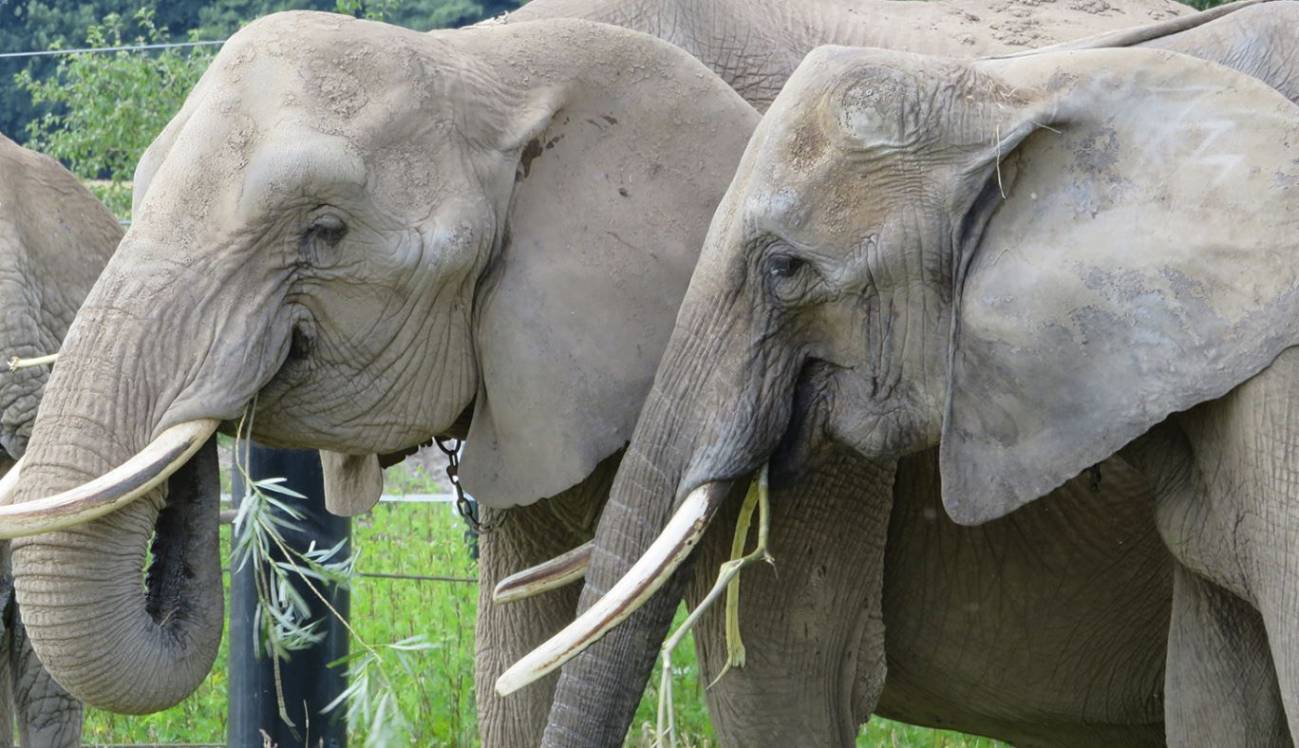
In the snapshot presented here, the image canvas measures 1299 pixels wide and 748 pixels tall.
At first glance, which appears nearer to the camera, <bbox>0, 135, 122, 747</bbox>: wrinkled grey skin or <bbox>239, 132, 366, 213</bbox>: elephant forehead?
<bbox>239, 132, 366, 213</bbox>: elephant forehead

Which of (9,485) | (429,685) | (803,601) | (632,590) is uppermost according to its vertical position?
(632,590)

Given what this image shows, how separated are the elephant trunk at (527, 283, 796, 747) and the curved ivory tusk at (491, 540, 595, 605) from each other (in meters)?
0.09

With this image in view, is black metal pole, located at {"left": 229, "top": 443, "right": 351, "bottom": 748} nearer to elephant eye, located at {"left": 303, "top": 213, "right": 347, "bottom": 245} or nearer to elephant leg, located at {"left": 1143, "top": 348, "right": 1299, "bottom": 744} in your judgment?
elephant eye, located at {"left": 303, "top": 213, "right": 347, "bottom": 245}

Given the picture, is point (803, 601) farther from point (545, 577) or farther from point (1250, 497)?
point (1250, 497)

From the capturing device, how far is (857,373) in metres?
3.23

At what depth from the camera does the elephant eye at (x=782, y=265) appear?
3180mm

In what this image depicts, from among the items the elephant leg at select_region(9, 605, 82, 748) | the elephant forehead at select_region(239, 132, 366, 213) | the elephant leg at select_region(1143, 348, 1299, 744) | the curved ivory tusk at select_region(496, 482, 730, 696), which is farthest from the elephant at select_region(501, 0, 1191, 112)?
the elephant leg at select_region(9, 605, 82, 748)

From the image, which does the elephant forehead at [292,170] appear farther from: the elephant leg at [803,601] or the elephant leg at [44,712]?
the elephant leg at [44,712]

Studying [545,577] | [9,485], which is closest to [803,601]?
[545,577]

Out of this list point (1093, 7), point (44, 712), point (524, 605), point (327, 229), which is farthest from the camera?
point (44, 712)

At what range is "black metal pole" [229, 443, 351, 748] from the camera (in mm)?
5137

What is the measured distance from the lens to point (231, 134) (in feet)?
11.2

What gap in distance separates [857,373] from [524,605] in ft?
3.60

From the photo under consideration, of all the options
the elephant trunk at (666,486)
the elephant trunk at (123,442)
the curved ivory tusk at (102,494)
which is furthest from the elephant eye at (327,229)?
the elephant trunk at (666,486)
